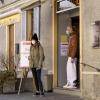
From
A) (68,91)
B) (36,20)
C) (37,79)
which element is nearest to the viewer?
(37,79)

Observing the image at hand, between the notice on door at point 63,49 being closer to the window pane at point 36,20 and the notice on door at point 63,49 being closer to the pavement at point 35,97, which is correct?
the pavement at point 35,97

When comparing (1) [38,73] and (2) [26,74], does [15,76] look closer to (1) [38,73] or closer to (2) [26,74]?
(2) [26,74]

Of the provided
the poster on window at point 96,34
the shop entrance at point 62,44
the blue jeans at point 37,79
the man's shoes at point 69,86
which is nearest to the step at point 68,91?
the man's shoes at point 69,86

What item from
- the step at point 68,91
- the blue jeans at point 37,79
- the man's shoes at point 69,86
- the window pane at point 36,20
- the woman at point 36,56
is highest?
the window pane at point 36,20

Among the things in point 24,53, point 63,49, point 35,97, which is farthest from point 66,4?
point 35,97

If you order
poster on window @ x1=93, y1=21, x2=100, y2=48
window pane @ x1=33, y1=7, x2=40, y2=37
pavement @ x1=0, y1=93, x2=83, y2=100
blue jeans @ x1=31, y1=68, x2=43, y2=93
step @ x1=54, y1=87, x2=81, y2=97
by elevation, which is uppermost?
window pane @ x1=33, y1=7, x2=40, y2=37

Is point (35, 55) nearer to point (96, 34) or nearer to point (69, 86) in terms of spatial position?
point (69, 86)

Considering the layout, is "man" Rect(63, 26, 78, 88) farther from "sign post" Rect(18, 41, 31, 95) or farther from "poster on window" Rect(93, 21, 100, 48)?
"poster on window" Rect(93, 21, 100, 48)

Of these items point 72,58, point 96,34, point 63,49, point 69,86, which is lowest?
point 69,86

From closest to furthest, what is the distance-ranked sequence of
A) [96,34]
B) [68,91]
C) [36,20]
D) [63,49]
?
1. [96,34]
2. [68,91]
3. [63,49]
4. [36,20]

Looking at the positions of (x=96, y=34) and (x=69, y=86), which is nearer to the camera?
(x=96, y=34)

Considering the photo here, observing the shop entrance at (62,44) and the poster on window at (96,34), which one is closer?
the poster on window at (96,34)

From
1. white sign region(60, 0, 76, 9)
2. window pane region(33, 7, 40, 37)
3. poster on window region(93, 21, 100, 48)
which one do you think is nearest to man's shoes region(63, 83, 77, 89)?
poster on window region(93, 21, 100, 48)

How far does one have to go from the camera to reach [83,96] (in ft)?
47.0
